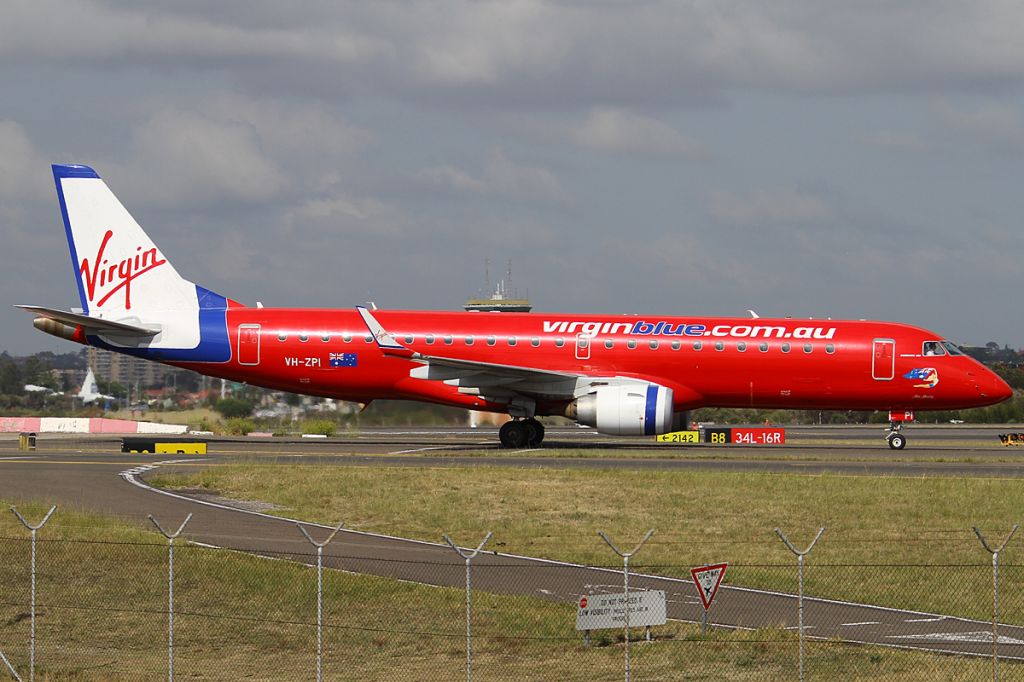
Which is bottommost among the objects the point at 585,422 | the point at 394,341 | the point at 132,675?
the point at 132,675

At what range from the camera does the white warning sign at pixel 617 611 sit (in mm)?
14914

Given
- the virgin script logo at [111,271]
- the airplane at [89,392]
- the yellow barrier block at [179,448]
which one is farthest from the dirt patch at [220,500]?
the airplane at [89,392]

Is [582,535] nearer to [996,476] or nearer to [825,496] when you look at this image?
[825,496]

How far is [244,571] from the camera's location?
65.2ft

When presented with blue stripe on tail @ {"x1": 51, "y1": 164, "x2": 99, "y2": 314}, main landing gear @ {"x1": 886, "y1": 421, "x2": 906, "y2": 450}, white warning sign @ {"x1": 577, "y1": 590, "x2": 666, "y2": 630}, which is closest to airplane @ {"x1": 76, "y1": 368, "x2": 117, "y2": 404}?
blue stripe on tail @ {"x1": 51, "y1": 164, "x2": 99, "y2": 314}

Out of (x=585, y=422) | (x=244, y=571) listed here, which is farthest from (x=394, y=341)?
(x=244, y=571)

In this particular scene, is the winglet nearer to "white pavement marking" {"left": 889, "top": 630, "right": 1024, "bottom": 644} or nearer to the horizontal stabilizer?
the horizontal stabilizer

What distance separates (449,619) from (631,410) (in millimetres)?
21633

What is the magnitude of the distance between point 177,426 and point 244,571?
1780 inches

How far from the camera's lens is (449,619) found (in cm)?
1792

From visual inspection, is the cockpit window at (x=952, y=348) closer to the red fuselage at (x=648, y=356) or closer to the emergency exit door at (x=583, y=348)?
the red fuselage at (x=648, y=356)

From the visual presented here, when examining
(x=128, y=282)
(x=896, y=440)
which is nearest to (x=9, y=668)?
(x=128, y=282)

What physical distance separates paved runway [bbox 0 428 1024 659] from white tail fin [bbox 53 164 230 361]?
3799mm

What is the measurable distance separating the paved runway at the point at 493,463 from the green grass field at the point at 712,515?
90 cm
